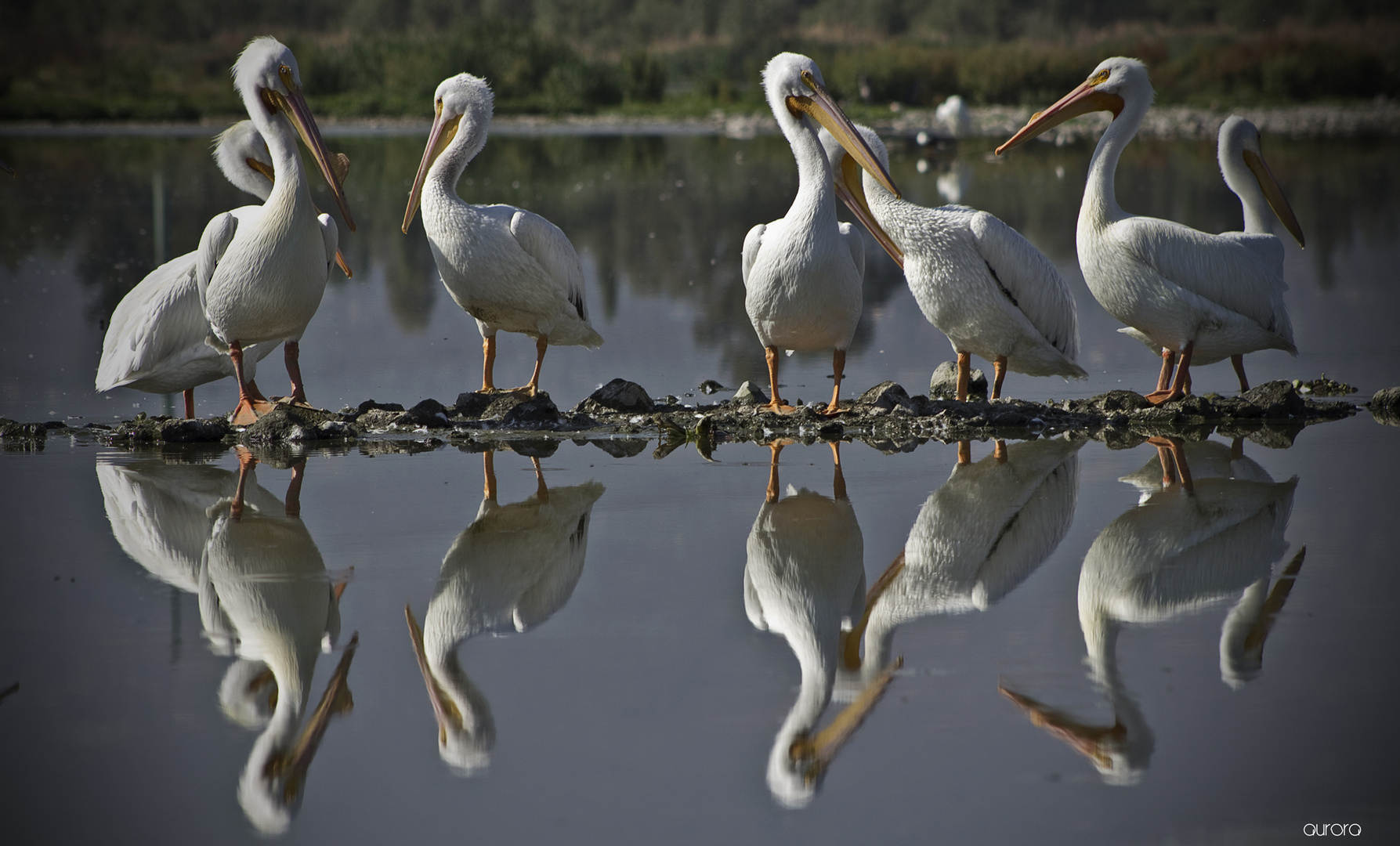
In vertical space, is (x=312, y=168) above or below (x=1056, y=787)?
above

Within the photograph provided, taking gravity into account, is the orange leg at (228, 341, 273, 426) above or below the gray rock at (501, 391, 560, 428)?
above

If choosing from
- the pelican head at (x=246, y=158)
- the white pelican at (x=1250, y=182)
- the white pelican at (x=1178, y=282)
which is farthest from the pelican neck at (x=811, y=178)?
the pelican head at (x=246, y=158)

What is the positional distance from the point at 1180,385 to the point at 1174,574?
93.3 inches

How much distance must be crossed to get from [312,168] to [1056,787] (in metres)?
17.2

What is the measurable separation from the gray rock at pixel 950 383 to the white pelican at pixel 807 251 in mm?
665

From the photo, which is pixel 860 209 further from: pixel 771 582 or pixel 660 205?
pixel 660 205

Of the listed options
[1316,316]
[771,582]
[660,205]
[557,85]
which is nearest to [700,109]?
[557,85]

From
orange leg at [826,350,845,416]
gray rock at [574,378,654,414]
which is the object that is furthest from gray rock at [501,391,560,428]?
orange leg at [826,350,845,416]

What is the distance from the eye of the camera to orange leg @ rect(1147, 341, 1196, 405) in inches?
210

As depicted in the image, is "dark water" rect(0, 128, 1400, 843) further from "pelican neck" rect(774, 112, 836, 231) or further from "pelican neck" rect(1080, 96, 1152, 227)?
"pelican neck" rect(1080, 96, 1152, 227)

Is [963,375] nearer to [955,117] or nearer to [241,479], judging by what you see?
[241,479]

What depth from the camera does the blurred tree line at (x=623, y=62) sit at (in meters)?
27.2

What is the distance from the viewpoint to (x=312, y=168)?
58.8 feet

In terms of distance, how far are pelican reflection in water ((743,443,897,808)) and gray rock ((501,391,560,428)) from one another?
1157 mm
